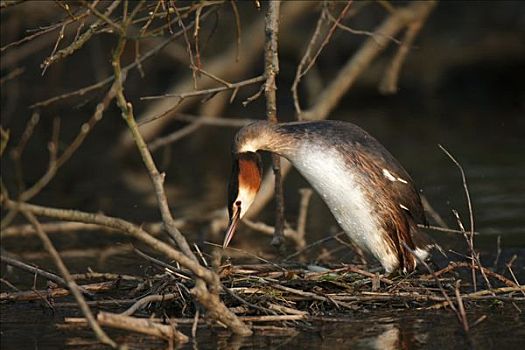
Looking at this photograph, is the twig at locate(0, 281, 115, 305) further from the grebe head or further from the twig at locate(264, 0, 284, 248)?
the twig at locate(264, 0, 284, 248)

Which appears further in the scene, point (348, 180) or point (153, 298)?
point (348, 180)

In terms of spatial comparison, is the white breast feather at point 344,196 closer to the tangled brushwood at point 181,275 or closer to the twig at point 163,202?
the tangled brushwood at point 181,275

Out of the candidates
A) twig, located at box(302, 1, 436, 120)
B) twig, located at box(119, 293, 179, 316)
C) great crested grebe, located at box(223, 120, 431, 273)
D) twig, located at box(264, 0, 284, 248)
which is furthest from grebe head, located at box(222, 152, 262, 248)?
twig, located at box(302, 1, 436, 120)

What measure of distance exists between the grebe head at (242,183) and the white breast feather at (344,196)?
23 cm

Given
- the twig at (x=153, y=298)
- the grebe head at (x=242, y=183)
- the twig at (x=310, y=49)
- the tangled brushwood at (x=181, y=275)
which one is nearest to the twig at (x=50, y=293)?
the tangled brushwood at (x=181, y=275)

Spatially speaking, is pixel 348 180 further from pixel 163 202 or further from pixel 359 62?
pixel 359 62

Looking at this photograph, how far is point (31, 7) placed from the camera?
460 inches

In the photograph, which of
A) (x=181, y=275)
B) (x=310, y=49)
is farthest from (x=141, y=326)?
(x=310, y=49)

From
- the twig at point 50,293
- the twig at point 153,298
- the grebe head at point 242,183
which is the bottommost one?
the twig at point 153,298

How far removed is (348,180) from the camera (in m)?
6.52

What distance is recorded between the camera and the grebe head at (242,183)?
662 cm

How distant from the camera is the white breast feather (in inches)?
256

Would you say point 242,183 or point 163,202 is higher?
point 163,202

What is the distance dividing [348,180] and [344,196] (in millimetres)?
98
